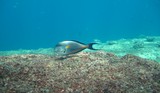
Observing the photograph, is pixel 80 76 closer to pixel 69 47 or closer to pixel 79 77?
pixel 79 77

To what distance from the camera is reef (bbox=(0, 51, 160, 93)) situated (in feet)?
15.2

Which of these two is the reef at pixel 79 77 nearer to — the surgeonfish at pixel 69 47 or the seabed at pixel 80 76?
the seabed at pixel 80 76

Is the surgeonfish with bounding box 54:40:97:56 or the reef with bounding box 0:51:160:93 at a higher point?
the surgeonfish with bounding box 54:40:97:56

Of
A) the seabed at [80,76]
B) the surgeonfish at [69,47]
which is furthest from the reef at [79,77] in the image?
the surgeonfish at [69,47]

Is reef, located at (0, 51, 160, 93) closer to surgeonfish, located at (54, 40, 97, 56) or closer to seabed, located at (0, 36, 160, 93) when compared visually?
seabed, located at (0, 36, 160, 93)

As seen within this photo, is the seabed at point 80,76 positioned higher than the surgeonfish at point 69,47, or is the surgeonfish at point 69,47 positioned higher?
the surgeonfish at point 69,47

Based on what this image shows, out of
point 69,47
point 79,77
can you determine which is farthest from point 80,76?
point 69,47

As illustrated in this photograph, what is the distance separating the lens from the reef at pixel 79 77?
4.62 meters

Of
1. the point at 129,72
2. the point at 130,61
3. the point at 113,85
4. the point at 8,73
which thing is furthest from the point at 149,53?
the point at 8,73

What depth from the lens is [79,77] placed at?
5.16m

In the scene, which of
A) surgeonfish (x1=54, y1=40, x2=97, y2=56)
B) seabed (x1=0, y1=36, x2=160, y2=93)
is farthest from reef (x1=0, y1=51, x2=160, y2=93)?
surgeonfish (x1=54, y1=40, x2=97, y2=56)

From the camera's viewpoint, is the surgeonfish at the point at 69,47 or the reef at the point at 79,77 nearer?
the reef at the point at 79,77

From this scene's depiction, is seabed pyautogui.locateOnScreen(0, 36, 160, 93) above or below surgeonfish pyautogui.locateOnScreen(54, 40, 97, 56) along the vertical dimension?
below

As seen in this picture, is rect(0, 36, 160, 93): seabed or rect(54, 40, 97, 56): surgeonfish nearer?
rect(0, 36, 160, 93): seabed
